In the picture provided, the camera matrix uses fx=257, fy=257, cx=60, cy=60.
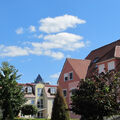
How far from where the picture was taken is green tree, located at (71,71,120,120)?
17547 millimetres

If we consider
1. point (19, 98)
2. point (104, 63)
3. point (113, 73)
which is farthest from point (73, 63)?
point (113, 73)

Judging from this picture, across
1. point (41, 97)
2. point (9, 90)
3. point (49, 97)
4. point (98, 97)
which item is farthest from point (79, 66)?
point (98, 97)

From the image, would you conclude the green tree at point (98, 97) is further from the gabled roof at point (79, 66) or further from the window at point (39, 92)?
the window at point (39, 92)

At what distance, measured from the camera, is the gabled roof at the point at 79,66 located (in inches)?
1668

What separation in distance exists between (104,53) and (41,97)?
2426 cm

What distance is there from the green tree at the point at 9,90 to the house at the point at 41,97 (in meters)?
23.5

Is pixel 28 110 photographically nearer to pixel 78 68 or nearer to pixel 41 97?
pixel 78 68

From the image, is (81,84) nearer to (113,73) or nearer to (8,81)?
(113,73)

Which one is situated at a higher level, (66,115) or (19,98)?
(19,98)

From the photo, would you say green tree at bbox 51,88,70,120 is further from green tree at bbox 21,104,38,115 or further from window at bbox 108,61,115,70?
green tree at bbox 21,104,38,115

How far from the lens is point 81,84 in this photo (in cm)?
1912

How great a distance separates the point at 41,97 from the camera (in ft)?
202

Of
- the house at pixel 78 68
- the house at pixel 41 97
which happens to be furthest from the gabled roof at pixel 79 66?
the house at pixel 41 97

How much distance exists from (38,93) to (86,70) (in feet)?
69.8
